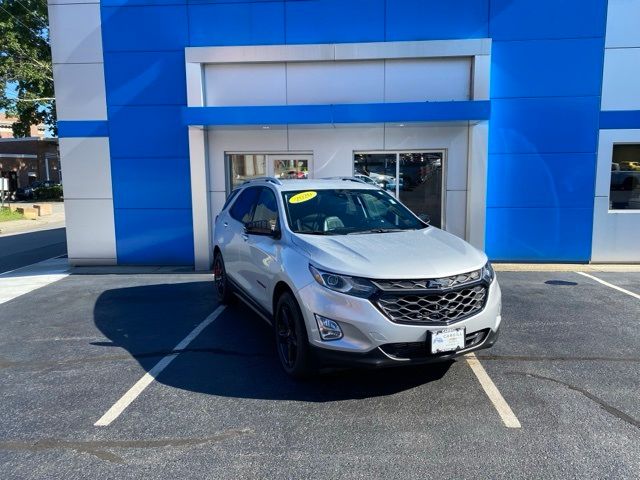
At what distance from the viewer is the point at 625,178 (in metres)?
9.73

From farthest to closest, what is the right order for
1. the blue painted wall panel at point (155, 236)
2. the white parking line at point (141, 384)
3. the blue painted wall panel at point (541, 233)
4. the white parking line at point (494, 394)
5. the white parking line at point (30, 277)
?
the blue painted wall panel at point (155, 236) → the blue painted wall panel at point (541, 233) → the white parking line at point (30, 277) → the white parking line at point (141, 384) → the white parking line at point (494, 394)

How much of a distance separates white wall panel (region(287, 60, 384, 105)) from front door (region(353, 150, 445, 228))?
117 cm

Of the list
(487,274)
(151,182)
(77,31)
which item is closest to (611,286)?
(487,274)

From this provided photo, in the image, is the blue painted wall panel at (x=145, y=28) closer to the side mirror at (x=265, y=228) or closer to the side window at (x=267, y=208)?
the side window at (x=267, y=208)

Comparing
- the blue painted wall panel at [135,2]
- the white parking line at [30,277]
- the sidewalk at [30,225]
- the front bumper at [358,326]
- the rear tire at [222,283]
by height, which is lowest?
the sidewalk at [30,225]

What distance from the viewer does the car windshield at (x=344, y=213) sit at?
497 cm

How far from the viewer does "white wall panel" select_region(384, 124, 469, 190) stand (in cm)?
967

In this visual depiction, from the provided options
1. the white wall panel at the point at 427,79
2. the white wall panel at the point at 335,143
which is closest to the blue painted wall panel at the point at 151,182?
the white wall panel at the point at 335,143

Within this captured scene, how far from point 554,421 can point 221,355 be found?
319 cm

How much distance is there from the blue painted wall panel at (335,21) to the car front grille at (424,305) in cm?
697

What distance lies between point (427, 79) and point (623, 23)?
3.77 m

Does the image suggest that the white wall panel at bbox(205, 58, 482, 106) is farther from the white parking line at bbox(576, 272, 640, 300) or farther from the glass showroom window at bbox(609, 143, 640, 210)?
the white parking line at bbox(576, 272, 640, 300)

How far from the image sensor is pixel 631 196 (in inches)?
386

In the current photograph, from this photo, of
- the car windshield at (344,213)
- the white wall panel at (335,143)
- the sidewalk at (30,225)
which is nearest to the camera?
the car windshield at (344,213)
